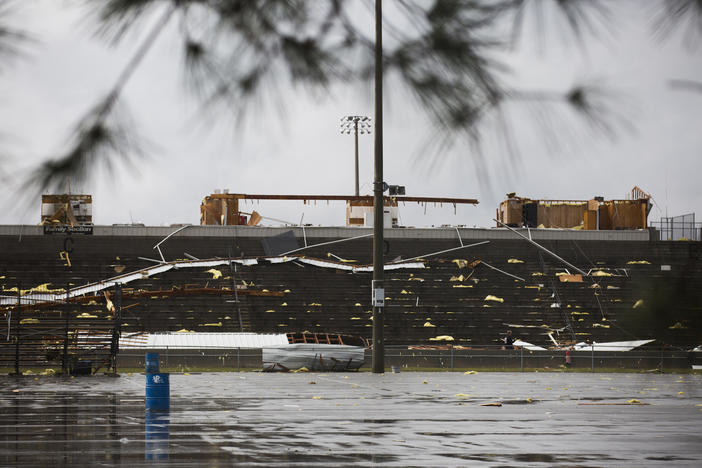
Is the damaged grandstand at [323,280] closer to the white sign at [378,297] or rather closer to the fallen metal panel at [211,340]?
the fallen metal panel at [211,340]

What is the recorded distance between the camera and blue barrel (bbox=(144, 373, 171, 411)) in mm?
12461

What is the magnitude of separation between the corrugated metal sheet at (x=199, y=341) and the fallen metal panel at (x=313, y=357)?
1.80 m

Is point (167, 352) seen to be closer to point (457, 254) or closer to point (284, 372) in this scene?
point (284, 372)

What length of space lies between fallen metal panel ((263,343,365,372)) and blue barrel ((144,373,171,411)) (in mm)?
13086

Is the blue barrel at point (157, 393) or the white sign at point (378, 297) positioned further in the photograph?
the white sign at point (378, 297)

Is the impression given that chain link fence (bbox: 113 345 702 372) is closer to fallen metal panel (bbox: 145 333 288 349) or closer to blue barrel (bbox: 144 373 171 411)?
fallen metal panel (bbox: 145 333 288 349)

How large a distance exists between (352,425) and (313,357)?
15291 millimetres

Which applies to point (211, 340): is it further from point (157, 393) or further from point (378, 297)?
point (157, 393)

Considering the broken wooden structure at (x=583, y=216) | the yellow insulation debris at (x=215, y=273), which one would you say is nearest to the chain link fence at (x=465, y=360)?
the yellow insulation debris at (x=215, y=273)

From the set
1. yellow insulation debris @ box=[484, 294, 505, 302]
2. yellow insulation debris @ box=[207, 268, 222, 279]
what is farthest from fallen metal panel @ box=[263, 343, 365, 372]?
yellow insulation debris @ box=[207, 268, 222, 279]

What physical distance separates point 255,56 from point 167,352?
79.4 feet

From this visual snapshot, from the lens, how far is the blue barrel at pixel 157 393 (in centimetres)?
1246

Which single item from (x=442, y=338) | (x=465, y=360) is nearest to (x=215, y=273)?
(x=442, y=338)

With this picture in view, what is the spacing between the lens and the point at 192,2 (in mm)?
2898
